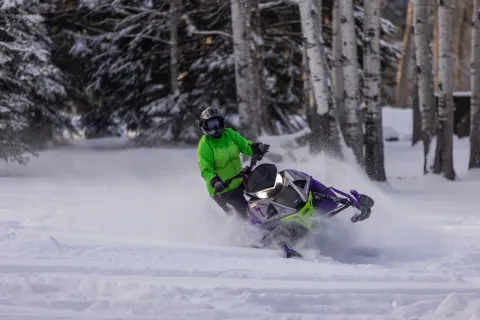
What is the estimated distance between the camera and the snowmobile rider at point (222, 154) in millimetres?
8398

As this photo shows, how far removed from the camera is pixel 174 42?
25156mm

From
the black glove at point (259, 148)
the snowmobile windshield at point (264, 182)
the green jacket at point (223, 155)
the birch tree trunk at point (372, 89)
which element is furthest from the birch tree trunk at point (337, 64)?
the snowmobile windshield at point (264, 182)

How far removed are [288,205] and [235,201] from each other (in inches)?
39.1

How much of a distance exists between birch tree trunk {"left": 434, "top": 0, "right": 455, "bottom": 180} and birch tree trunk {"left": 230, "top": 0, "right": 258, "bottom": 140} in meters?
4.74

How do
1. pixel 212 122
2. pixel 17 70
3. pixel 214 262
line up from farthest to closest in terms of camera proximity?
pixel 17 70
pixel 212 122
pixel 214 262

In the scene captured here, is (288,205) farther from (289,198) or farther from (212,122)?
(212,122)

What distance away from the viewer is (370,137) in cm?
1459

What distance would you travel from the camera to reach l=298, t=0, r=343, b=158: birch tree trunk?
1284cm

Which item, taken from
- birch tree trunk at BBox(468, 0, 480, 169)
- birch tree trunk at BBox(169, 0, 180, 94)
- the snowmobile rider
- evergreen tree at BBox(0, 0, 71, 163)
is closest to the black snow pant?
the snowmobile rider

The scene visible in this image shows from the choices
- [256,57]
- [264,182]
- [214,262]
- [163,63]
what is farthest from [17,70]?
[214,262]

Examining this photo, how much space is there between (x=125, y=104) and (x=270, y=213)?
62.5 feet

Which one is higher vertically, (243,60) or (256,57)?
(243,60)

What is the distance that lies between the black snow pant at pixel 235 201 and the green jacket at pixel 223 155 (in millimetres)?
63

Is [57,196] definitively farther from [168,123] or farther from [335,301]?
[168,123]
